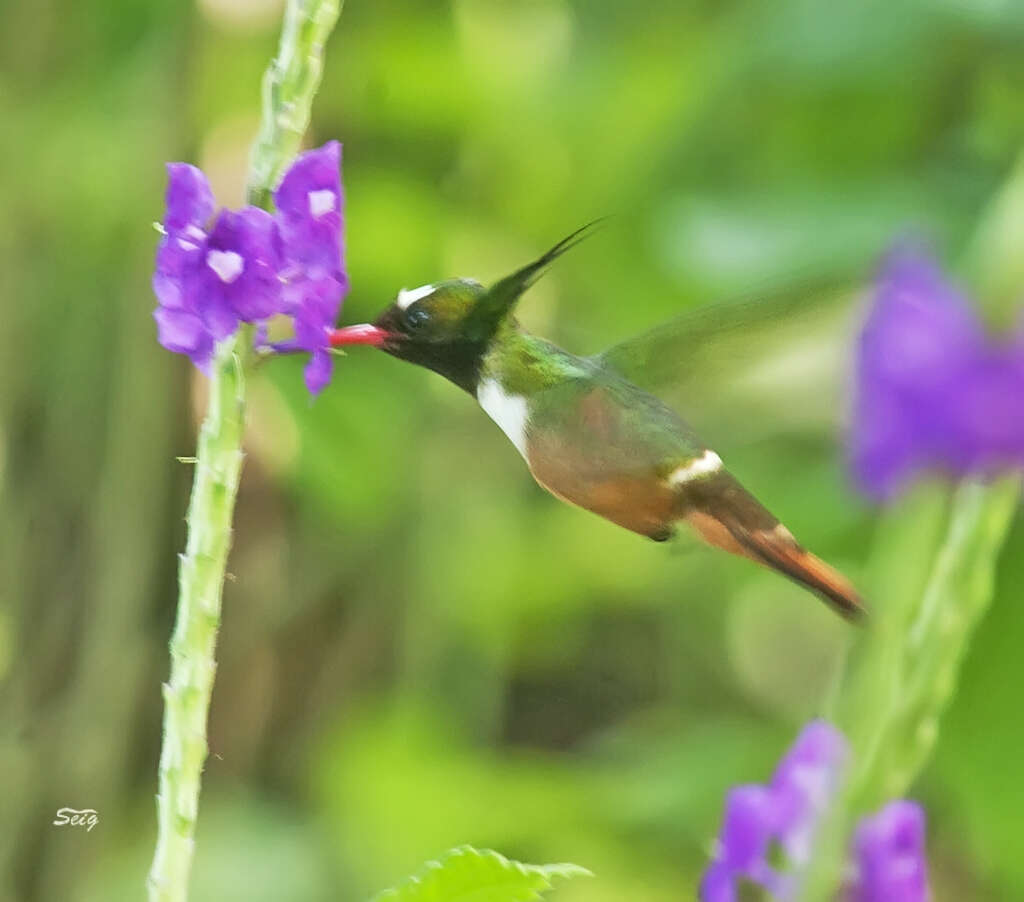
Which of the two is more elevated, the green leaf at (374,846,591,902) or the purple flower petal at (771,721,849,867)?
the purple flower petal at (771,721,849,867)

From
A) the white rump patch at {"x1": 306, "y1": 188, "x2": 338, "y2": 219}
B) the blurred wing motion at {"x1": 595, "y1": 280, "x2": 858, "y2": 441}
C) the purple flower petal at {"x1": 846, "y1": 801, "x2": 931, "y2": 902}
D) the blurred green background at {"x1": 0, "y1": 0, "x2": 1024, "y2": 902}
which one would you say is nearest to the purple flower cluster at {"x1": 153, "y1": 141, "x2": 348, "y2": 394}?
the white rump patch at {"x1": 306, "y1": 188, "x2": 338, "y2": 219}

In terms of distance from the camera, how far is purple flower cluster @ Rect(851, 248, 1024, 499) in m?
0.23

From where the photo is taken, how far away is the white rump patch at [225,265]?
292mm

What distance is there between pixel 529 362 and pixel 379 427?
2.76 feet

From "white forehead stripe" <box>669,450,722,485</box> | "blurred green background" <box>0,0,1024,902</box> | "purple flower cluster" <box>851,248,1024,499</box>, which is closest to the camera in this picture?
"purple flower cluster" <box>851,248,1024,499</box>

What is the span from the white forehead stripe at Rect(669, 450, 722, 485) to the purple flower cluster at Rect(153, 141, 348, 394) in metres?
0.10

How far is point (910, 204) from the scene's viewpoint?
103 cm

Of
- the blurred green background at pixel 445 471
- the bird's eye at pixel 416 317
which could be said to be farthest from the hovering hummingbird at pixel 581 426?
the blurred green background at pixel 445 471

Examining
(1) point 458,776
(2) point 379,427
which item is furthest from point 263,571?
(1) point 458,776

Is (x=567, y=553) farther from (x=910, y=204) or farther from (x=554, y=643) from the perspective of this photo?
(x=910, y=204)

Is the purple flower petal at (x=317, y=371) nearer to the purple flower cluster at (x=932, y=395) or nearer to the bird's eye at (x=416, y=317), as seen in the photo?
the bird's eye at (x=416, y=317)

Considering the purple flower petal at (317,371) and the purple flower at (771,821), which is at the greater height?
the purple flower petal at (317,371)

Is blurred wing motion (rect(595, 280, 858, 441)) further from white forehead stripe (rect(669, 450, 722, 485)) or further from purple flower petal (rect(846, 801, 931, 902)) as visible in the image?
purple flower petal (rect(846, 801, 931, 902))

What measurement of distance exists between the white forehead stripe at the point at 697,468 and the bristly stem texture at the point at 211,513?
113 millimetres
